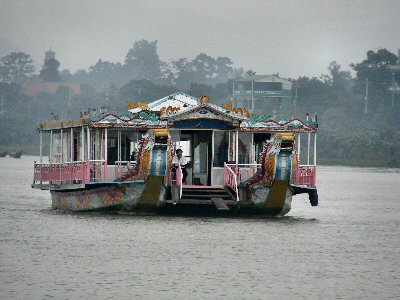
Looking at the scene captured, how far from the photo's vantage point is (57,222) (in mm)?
36781

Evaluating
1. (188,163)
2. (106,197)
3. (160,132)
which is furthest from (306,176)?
(106,197)

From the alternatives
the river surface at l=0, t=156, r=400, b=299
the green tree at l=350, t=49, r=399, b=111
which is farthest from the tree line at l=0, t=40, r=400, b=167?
the river surface at l=0, t=156, r=400, b=299

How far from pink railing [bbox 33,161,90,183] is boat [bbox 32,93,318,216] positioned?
0.05m

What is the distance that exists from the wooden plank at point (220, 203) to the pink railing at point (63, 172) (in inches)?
172

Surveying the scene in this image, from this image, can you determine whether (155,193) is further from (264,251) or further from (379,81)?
(379,81)

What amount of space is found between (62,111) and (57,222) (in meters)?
150

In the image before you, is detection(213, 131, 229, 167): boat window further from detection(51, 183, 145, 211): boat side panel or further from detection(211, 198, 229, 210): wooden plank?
detection(51, 183, 145, 211): boat side panel

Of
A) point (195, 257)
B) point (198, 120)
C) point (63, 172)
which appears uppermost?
point (198, 120)

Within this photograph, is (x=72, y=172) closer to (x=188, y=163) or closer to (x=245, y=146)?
(x=188, y=163)

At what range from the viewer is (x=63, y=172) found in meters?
39.2

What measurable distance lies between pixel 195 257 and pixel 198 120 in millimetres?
8960

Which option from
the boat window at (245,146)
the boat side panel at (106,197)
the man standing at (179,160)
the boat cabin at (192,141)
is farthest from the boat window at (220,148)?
the boat side panel at (106,197)

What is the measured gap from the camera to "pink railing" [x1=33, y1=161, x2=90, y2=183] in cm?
3684

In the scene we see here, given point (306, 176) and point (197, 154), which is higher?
point (197, 154)
